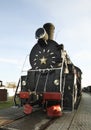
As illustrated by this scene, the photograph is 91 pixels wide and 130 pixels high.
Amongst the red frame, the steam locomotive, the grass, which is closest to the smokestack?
the steam locomotive

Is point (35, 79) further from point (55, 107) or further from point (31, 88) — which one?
point (55, 107)

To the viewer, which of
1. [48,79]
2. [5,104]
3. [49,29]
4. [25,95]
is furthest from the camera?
[5,104]

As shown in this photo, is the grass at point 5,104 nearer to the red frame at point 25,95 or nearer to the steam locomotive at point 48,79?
the steam locomotive at point 48,79

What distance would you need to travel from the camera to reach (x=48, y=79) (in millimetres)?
11188

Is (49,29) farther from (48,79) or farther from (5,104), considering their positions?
(5,104)

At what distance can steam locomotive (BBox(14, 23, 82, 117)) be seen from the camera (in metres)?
10.0

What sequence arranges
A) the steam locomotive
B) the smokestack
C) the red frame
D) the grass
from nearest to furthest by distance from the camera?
the steam locomotive < the red frame < the smokestack < the grass

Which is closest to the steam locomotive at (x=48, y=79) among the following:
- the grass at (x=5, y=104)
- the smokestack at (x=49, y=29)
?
the smokestack at (x=49, y=29)

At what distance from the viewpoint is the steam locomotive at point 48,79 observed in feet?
32.9

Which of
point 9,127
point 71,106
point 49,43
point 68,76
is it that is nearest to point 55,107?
point 71,106

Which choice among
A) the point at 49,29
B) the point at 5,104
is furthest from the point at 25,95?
the point at 5,104

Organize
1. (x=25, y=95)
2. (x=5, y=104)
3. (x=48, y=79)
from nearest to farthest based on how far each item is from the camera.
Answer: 1. (x=25, y=95)
2. (x=48, y=79)
3. (x=5, y=104)

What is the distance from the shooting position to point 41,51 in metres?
11.8

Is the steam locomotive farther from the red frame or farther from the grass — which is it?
the grass
